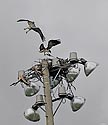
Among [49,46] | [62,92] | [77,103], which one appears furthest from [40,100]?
[49,46]

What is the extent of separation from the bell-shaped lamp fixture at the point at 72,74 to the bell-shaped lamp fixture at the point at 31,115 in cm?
108

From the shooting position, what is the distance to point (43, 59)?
25.3ft

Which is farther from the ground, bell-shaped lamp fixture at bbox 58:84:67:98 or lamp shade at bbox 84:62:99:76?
lamp shade at bbox 84:62:99:76

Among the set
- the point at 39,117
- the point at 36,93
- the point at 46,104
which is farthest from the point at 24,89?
the point at 46,104

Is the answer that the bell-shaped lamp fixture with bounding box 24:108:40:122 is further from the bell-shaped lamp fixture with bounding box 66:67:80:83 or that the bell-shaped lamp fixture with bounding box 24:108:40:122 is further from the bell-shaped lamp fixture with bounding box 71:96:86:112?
the bell-shaped lamp fixture with bounding box 66:67:80:83

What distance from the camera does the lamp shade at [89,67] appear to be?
26.6 feet

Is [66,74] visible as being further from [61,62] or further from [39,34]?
[39,34]

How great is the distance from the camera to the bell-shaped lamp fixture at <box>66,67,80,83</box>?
8018mm

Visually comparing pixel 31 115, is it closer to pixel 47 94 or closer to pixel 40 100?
pixel 40 100

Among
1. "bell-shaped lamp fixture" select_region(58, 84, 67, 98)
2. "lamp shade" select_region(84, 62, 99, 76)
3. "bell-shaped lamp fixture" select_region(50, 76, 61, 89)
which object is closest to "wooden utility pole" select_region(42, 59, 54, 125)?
"bell-shaped lamp fixture" select_region(50, 76, 61, 89)

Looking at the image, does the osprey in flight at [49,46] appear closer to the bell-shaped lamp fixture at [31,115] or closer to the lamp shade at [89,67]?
the lamp shade at [89,67]

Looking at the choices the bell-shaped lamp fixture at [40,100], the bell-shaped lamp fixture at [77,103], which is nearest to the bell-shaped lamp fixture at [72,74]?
the bell-shaped lamp fixture at [77,103]

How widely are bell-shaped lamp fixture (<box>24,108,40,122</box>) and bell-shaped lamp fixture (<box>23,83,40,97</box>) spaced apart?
0.49 meters

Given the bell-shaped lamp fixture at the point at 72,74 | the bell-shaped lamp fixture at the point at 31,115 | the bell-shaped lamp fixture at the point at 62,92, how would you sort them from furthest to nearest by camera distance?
the bell-shaped lamp fixture at the point at 72,74, the bell-shaped lamp fixture at the point at 62,92, the bell-shaped lamp fixture at the point at 31,115
